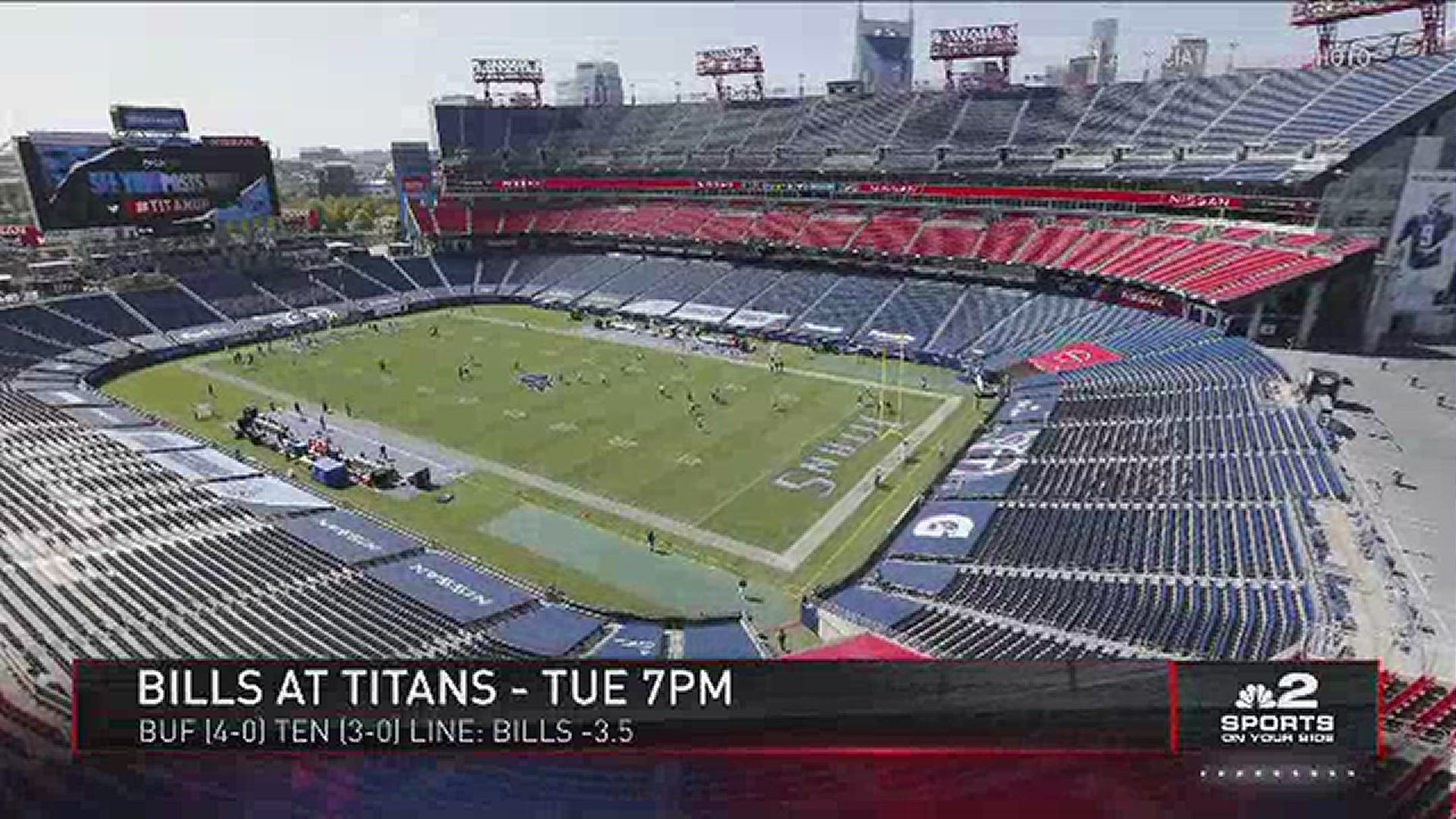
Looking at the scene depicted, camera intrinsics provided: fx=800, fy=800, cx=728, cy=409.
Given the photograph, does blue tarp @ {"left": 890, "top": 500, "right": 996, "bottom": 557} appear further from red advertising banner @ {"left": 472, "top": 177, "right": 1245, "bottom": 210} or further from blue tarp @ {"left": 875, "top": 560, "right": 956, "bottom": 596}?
red advertising banner @ {"left": 472, "top": 177, "right": 1245, "bottom": 210}

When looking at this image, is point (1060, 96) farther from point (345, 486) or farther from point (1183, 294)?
point (345, 486)

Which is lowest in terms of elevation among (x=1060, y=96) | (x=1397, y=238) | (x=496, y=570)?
(x=496, y=570)

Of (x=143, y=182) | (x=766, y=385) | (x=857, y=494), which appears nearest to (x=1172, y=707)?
(x=857, y=494)

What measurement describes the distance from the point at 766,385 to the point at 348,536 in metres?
33.5

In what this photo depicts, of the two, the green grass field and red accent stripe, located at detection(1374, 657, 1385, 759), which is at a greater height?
red accent stripe, located at detection(1374, 657, 1385, 759)

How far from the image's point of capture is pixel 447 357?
69312 millimetres

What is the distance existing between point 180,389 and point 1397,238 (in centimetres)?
8843

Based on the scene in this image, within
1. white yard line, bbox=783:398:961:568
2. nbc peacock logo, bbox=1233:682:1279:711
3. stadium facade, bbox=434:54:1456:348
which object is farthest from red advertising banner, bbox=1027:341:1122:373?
nbc peacock logo, bbox=1233:682:1279:711

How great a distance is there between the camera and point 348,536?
3488cm

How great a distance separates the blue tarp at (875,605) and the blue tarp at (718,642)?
3924 mm

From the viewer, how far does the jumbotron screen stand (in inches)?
2621

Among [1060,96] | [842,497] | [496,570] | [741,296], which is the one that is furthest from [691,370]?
[1060,96]

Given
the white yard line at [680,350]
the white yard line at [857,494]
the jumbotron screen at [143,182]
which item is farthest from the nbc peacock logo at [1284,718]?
the jumbotron screen at [143,182]

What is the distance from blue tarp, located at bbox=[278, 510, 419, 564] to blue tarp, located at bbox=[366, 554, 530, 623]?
131 centimetres
